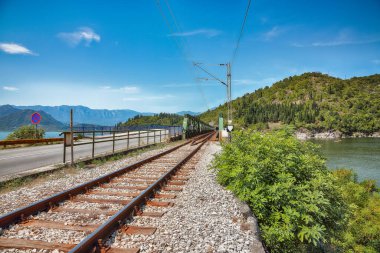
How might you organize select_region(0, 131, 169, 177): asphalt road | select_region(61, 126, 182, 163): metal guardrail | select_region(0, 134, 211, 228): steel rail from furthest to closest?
1. select_region(61, 126, 182, 163): metal guardrail
2. select_region(0, 131, 169, 177): asphalt road
3. select_region(0, 134, 211, 228): steel rail

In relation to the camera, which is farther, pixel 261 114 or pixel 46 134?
pixel 261 114

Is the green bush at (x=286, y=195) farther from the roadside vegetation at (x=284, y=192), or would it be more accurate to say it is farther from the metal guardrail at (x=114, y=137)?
the metal guardrail at (x=114, y=137)

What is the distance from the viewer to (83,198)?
208 inches

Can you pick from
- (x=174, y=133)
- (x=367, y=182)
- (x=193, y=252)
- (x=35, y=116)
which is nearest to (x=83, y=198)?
(x=193, y=252)

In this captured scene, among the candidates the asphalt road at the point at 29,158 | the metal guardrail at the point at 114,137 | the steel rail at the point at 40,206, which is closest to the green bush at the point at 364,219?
the metal guardrail at the point at 114,137

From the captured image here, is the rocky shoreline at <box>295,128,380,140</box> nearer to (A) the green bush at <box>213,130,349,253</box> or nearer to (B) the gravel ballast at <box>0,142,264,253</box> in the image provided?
(A) the green bush at <box>213,130,349,253</box>

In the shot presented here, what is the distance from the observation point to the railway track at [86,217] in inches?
127

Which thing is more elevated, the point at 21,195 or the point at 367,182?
the point at 21,195

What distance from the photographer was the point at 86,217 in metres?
4.23

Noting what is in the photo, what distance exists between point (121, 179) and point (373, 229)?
2377 centimetres

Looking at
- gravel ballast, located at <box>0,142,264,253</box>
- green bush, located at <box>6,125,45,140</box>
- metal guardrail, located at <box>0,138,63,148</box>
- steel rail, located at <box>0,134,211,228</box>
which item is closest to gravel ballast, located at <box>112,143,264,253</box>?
gravel ballast, located at <box>0,142,264,253</box>

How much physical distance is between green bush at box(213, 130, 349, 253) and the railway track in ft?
5.68

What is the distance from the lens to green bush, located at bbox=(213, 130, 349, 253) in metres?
4.39

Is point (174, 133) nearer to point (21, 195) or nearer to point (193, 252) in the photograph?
point (21, 195)
